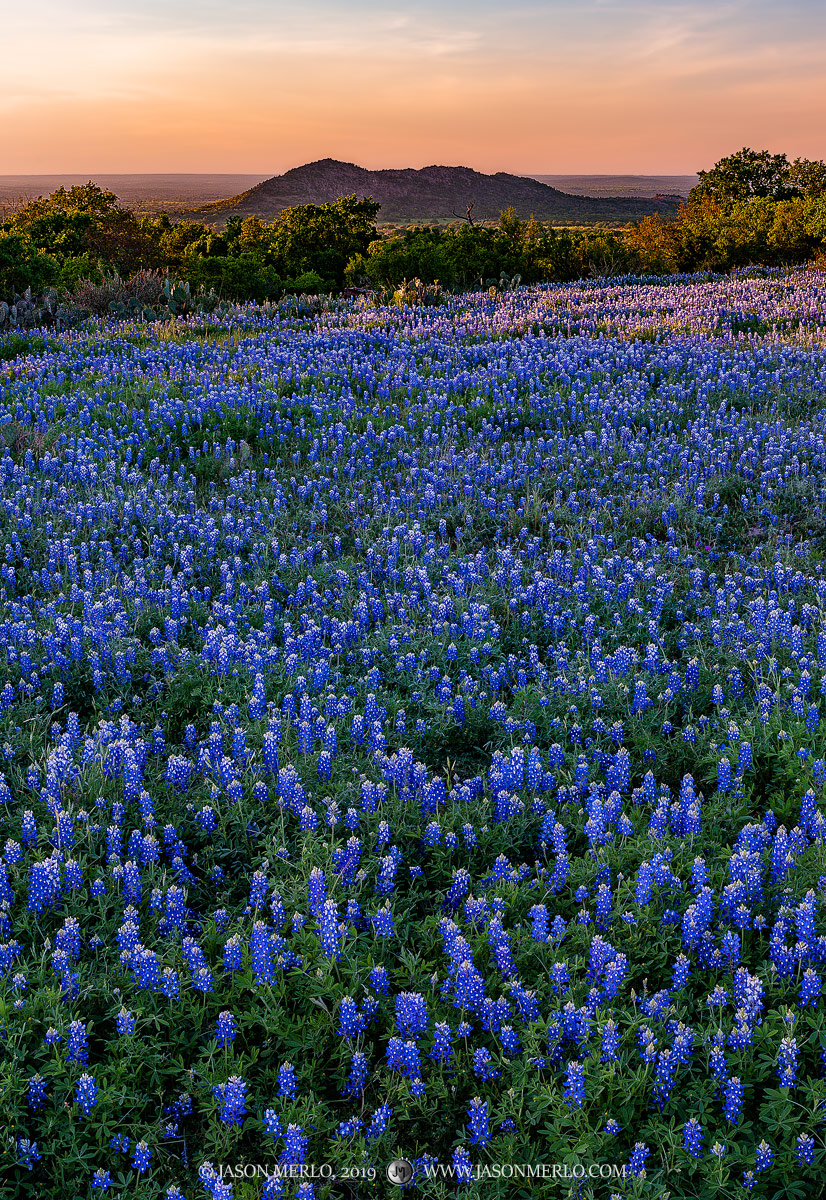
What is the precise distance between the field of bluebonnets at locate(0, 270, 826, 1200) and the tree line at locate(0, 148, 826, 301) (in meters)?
13.2

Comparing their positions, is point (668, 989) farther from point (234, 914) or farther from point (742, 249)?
point (742, 249)

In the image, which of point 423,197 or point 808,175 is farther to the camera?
point 423,197

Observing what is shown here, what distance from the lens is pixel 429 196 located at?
440 feet

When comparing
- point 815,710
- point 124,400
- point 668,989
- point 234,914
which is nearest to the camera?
point 668,989

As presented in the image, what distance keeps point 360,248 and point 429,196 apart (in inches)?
4757

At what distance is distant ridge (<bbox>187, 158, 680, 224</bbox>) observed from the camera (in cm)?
11150

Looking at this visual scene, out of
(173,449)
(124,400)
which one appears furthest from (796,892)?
(124,400)

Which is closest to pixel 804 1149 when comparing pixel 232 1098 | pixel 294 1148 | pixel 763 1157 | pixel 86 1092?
pixel 763 1157

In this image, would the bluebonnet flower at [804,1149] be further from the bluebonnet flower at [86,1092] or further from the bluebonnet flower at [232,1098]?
the bluebonnet flower at [86,1092]

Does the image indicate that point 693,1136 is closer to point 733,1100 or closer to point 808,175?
point 733,1100

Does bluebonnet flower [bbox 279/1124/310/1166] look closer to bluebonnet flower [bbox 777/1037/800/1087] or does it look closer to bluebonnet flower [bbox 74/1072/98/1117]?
bluebonnet flower [bbox 74/1072/98/1117]

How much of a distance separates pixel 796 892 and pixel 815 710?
1405mm

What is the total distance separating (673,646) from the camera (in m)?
6.07

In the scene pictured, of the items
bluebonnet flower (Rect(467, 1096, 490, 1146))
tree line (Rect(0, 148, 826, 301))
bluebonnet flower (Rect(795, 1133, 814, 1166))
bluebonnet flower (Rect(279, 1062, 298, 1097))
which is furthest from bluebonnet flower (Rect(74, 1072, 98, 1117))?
tree line (Rect(0, 148, 826, 301))
